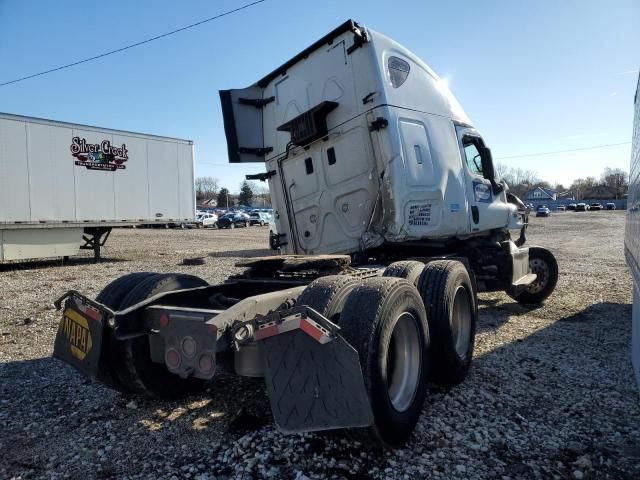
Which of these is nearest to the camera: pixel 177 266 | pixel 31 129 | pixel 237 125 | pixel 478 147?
pixel 237 125

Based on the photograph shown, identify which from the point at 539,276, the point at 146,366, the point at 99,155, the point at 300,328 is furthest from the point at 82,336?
the point at 99,155

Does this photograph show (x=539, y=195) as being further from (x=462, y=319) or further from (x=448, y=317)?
(x=448, y=317)

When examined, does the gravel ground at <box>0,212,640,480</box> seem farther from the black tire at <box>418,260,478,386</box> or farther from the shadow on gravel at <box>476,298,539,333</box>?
the shadow on gravel at <box>476,298,539,333</box>

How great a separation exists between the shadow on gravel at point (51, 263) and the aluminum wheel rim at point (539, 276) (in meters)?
12.8

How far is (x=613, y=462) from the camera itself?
2.92 meters

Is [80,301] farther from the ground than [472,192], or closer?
closer

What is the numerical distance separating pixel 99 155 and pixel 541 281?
12933 mm

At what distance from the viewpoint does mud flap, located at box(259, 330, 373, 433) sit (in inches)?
101

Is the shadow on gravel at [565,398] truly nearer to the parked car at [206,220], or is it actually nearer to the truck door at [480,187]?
the truck door at [480,187]

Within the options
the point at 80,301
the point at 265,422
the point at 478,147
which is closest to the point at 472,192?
the point at 478,147

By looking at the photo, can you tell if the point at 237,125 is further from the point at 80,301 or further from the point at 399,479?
the point at 399,479

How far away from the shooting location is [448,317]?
4.02m

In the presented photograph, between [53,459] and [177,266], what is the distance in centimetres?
1143

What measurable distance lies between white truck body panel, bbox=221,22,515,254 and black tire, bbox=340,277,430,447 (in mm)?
2064
